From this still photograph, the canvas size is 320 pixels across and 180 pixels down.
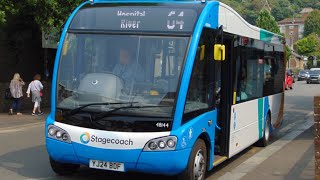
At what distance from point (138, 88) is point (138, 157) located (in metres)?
0.90

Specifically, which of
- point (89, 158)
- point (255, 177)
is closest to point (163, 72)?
point (89, 158)

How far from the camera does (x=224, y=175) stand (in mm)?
7980

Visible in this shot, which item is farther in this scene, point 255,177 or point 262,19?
point 262,19

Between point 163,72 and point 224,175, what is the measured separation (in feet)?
7.82

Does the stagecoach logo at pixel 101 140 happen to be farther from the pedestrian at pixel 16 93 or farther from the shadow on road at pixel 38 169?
the pedestrian at pixel 16 93

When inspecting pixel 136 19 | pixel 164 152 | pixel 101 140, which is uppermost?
pixel 136 19

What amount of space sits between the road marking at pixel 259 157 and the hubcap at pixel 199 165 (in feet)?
3.03

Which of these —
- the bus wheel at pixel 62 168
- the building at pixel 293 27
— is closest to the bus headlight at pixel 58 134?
the bus wheel at pixel 62 168

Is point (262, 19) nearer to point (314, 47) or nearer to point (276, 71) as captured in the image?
point (314, 47)

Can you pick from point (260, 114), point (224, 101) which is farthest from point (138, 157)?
point (260, 114)

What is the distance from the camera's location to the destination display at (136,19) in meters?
6.69

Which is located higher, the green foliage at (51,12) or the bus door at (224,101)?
the green foliage at (51,12)

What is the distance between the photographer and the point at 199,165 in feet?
22.4

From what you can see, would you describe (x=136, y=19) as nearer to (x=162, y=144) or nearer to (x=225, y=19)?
(x=225, y=19)
